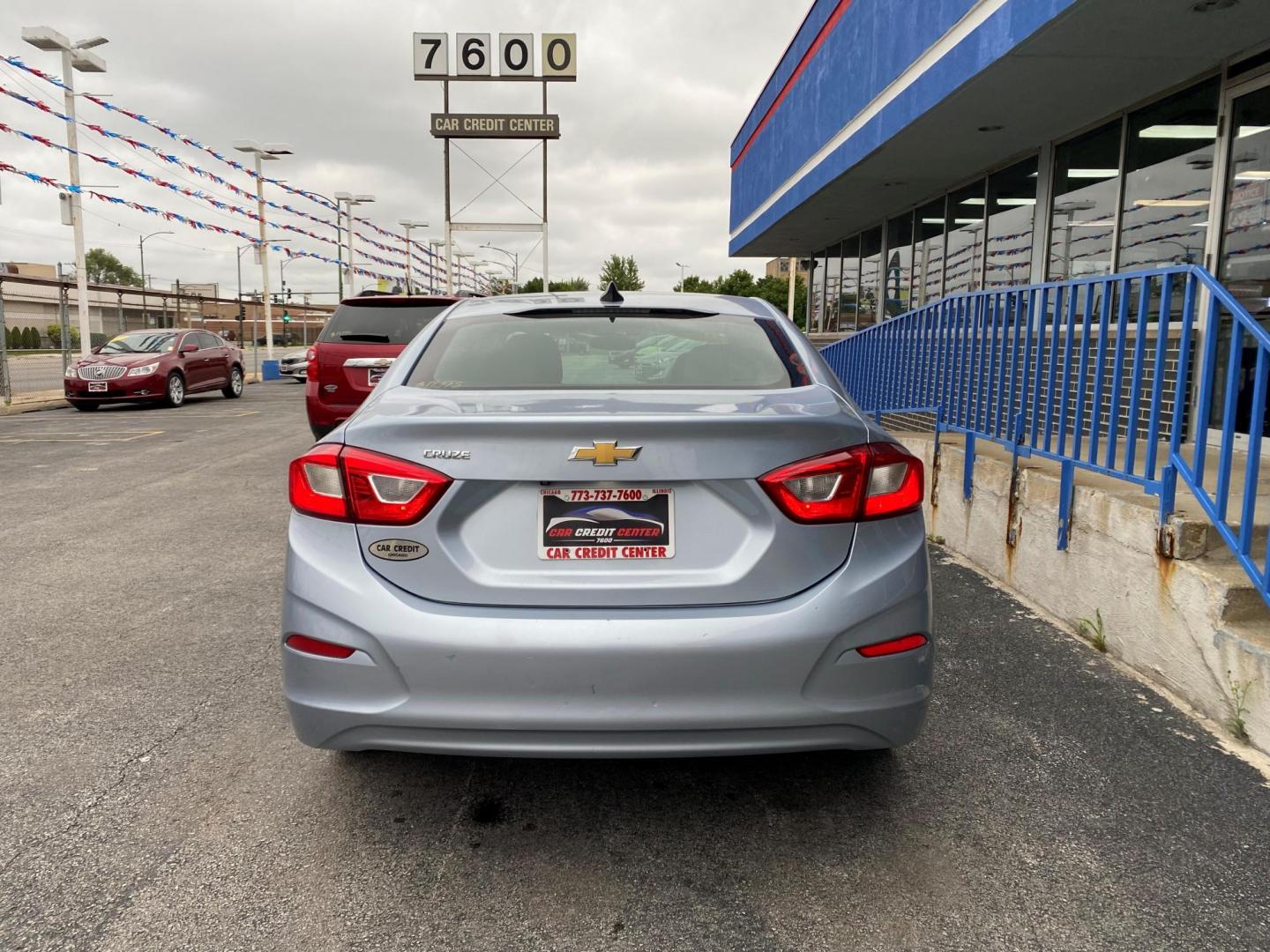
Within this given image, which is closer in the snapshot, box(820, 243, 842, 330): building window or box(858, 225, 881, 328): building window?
box(858, 225, 881, 328): building window

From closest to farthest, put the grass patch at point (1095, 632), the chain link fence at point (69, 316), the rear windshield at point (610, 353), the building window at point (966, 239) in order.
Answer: the rear windshield at point (610, 353)
the grass patch at point (1095, 632)
the building window at point (966, 239)
the chain link fence at point (69, 316)

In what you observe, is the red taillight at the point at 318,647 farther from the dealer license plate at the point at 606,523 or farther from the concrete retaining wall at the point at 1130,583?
the concrete retaining wall at the point at 1130,583

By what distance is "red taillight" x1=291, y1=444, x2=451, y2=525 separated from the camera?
2359mm

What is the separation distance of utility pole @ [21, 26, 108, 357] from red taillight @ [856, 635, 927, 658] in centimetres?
2231

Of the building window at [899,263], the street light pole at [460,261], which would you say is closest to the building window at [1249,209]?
the building window at [899,263]

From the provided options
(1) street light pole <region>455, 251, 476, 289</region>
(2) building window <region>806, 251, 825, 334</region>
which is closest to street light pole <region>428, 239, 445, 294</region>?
(1) street light pole <region>455, 251, 476, 289</region>

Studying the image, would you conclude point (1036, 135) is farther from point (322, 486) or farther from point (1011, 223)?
point (322, 486)

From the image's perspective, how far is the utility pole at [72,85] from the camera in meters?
19.6

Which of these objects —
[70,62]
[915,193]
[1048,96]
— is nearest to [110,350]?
[70,62]

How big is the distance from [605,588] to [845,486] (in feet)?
2.22

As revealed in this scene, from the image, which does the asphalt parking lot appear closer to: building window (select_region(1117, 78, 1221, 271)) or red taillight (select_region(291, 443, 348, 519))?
red taillight (select_region(291, 443, 348, 519))

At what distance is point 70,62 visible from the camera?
20328 mm

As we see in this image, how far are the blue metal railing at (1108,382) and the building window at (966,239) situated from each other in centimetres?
567

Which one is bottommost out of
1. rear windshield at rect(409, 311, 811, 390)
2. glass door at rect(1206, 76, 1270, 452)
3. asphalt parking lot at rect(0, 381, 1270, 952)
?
asphalt parking lot at rect(0, 381, 1270, 952)
